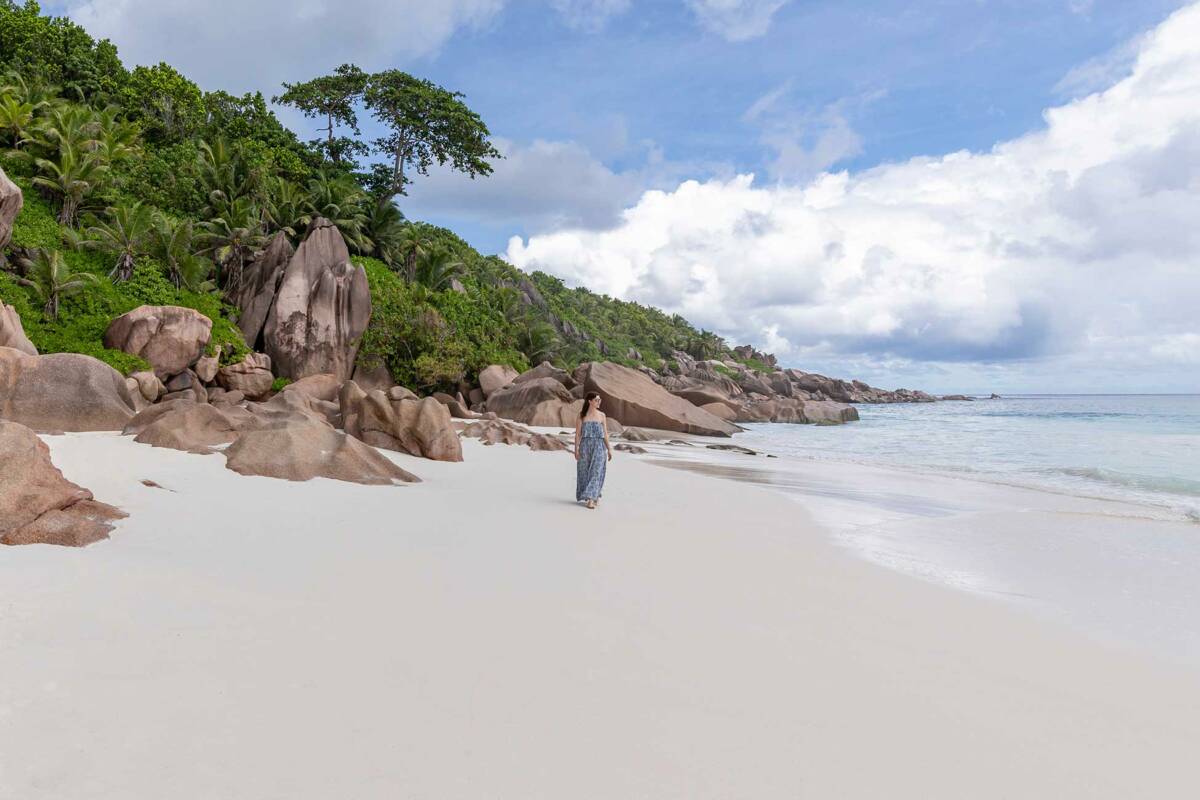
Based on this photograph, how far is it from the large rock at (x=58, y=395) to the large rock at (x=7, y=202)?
806 centimetres

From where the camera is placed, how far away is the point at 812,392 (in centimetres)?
7094

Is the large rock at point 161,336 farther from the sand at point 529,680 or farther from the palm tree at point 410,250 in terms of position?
the sand at point 529,680

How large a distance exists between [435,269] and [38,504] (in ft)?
105

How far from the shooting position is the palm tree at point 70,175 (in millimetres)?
24109

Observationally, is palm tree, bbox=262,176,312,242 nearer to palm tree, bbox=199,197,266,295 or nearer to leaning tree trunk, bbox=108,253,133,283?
palm tree, bbox=199,197,266,295

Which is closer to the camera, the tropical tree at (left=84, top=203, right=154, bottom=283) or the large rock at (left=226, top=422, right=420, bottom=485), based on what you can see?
the large rock at (left=226, top=422, right=420, bottom=485)

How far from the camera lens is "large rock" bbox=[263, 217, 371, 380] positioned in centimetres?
2638

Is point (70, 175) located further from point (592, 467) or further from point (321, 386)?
point (592, 467)

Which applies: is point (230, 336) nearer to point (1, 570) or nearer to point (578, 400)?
point (578, 400)

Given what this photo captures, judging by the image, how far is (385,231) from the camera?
3519cm

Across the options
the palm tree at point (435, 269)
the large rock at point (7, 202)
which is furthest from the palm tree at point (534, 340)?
the large rock at point (7, 202)

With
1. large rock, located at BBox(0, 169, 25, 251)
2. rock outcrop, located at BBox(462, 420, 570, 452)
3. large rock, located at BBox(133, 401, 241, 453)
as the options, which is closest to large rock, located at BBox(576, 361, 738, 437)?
rock outcrop, located at BBox(462, 420, 570, 452)

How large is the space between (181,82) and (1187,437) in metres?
52.1

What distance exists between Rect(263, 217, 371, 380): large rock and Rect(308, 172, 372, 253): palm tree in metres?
2.98
